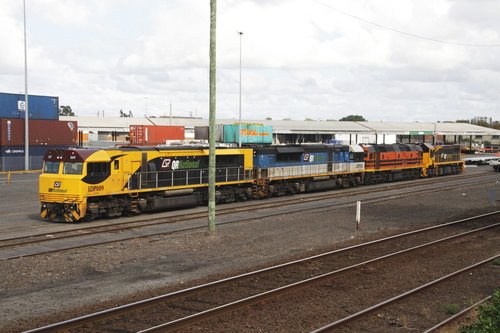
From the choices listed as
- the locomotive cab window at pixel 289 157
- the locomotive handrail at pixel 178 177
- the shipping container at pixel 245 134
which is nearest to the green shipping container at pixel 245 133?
the shipping container at pixel 245 134

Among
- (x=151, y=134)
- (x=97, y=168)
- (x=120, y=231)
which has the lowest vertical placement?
(x=120, y=231)

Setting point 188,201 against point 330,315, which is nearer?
point 330,315

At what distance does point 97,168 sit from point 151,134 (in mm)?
38581

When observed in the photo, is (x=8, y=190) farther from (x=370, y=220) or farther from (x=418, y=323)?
(x=418, y=323)

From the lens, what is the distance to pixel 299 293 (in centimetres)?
1195

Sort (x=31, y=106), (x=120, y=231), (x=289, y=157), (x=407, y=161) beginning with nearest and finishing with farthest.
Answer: (x=120, y=231), (x=289, y=157), (x=407, y=161), (x=31, y=106)

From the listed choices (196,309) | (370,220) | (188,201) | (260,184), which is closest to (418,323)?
(196,309)

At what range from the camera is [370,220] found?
24.6 m

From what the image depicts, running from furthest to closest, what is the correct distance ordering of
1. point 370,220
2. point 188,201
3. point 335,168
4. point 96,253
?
point 335,168
point 188,201
point 370,220
point 96,253

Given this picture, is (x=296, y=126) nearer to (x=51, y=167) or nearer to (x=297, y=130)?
(x=297, y=130)

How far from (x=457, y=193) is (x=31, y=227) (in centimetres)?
2845

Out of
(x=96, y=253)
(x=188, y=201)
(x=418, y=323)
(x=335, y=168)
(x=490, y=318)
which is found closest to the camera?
(x=490, y=318)

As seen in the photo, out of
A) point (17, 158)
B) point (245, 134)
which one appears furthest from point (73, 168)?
point (245, 134)

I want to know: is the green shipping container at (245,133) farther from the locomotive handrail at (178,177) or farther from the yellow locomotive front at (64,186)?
the yellow locomotive front at (64,186)
